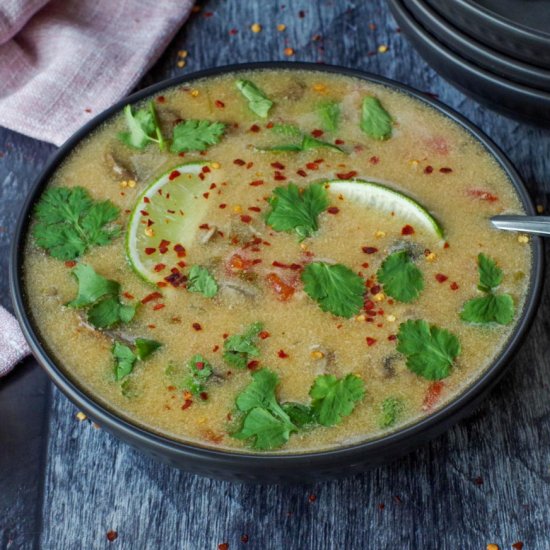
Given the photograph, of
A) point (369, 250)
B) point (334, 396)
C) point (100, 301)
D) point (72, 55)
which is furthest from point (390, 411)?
point (72, 55)

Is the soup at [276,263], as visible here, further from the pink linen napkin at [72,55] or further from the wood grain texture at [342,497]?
the pink linen napkin at [72,55]

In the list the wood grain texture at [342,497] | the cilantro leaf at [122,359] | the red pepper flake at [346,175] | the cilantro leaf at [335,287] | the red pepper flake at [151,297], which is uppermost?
the red pepper flake at [151,297]

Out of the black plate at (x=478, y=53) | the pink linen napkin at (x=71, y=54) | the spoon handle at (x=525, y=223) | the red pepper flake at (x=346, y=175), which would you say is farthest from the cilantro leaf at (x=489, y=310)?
the pink linen napkin at (x=71, y=54)

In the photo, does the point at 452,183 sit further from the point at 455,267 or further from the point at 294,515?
the point at 294,515

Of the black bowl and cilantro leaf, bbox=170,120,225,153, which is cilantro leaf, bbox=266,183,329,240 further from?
the black bowl

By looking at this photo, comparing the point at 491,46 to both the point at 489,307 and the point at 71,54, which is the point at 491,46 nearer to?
the point at 489,307

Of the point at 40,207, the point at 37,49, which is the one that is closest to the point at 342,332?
the point at 40,207

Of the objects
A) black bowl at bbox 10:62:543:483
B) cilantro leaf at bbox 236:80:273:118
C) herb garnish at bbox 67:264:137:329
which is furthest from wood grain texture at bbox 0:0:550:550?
cilantro leaf at bbox 236:80:273:118
